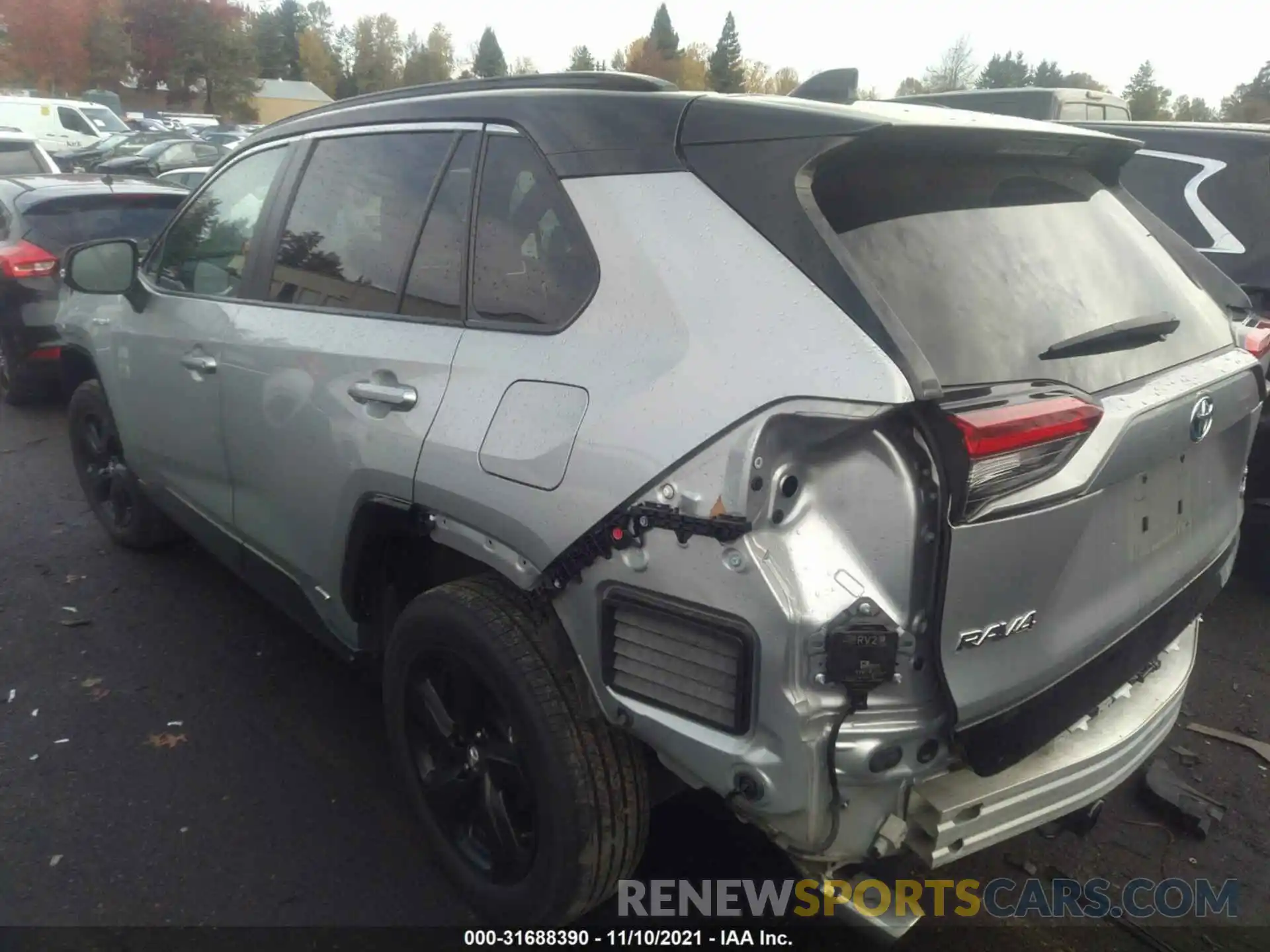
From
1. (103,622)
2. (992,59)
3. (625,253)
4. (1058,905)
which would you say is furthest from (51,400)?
(992,59)

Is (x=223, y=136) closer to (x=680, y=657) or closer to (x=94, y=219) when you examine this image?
(x=94, y=219)

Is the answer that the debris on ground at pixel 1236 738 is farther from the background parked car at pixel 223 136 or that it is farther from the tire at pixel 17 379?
the background parked car at pixel 223 136

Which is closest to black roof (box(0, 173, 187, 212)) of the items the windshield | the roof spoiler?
the roof spoiler

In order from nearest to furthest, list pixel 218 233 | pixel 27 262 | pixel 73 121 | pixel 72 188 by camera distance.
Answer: pixel 218 233
pixel 27 262
pixel 72 188
pixel 73 121

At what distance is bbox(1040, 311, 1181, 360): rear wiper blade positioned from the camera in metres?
2.09

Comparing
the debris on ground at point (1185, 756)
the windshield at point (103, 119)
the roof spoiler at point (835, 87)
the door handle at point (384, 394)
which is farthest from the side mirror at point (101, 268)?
the windshield at point (103, 119)

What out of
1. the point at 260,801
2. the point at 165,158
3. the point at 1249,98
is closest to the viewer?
the point at 260,801

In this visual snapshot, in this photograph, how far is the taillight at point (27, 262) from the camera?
7020 mm

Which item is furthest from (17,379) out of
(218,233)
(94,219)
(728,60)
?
(728,60)

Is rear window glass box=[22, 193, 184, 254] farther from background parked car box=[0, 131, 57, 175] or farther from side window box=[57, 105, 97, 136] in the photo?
side window box=[57, 105, 97, 136]

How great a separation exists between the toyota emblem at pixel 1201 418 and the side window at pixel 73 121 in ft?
99.2

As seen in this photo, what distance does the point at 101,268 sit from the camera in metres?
3.96

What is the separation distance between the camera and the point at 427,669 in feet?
8.52

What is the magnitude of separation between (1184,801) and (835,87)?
2.36 meters
